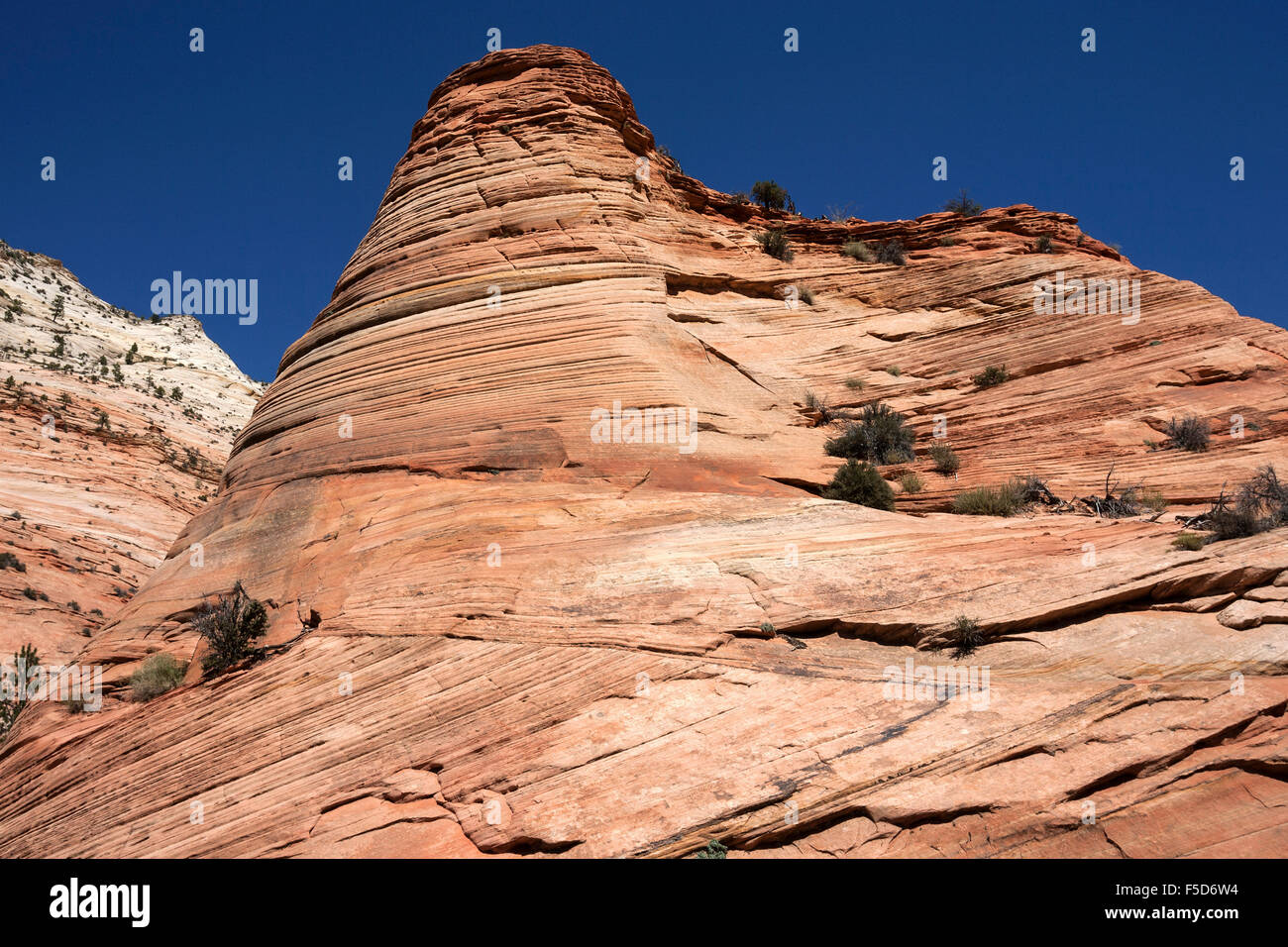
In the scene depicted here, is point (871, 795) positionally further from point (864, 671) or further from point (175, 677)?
point (175, 677)

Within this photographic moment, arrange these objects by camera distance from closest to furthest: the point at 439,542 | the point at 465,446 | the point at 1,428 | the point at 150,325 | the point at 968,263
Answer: the point at 439,542 → the point at 465,446 → the point at 968,263 → the point at 1,428 → the point at 150,325

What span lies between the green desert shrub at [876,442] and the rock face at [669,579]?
30cm

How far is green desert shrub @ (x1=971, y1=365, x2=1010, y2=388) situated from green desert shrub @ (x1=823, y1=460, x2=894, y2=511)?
3741 mm

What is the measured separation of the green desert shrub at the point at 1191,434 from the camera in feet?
38.1

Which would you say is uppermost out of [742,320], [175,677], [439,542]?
[742,320]

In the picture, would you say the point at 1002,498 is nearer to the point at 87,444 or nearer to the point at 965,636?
the point at 965,636

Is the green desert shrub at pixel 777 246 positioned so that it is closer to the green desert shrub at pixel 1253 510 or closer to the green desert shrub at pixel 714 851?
the green desert shrub at pixel 1253 510

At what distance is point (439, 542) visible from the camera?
1038 cm

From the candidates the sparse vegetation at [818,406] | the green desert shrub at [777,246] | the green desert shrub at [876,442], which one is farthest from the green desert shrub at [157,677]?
the green desert shrub at [777,246]

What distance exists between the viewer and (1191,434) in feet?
38.5

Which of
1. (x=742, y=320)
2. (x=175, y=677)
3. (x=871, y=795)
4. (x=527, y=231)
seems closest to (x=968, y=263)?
(x=742, y=320)

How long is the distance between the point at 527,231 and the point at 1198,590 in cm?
1141

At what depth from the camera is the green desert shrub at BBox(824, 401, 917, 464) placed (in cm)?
1313

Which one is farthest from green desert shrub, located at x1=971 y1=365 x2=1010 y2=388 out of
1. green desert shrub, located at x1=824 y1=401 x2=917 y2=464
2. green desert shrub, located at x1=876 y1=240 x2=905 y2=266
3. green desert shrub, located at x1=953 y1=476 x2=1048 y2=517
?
green desert shrub, located at x1=876 y1=240 x2=905 y2=266
